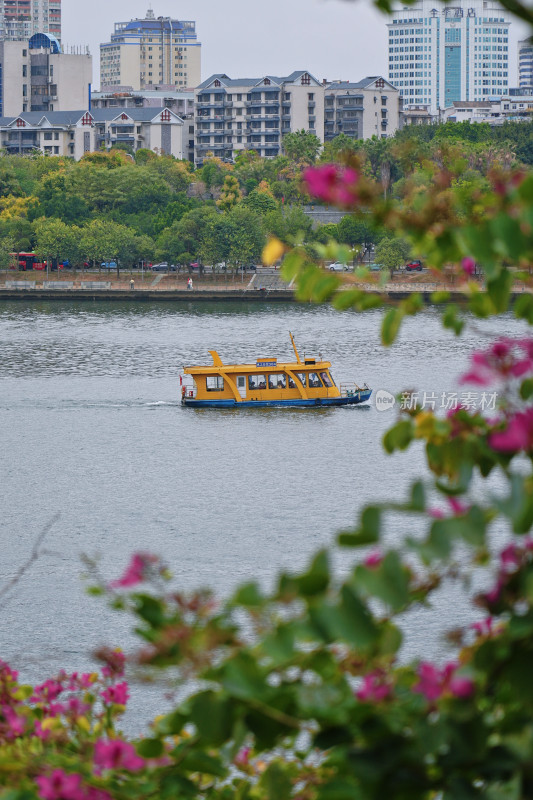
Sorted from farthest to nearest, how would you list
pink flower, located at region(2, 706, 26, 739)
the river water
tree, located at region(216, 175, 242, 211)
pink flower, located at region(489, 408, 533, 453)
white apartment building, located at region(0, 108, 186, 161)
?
1. white apartment building, located at region(0, 108, 186, 161)
2. tree, located at region(216, 175, 242, 211)
3. the river water
4. pink flower, located at region(2, 706, 26, 739)
5. pink flower, located at region(489, 408, 533, 453)

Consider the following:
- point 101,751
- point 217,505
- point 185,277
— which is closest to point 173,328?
point 185,277

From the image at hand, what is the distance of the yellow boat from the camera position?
3447 cm

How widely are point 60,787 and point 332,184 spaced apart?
4.73 ft

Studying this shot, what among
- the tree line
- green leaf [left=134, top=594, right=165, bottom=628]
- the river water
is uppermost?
the tree line

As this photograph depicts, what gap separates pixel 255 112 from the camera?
355ft

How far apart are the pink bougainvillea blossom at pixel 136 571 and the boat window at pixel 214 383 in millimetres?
31957

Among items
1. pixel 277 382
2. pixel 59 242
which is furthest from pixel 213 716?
pixel 59 242

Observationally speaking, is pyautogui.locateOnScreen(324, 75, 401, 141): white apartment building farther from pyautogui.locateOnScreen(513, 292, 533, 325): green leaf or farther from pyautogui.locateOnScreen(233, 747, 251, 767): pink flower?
pyautogui.locateOnScreen(513, 292, 533, 325): green leaf

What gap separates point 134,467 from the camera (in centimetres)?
2698

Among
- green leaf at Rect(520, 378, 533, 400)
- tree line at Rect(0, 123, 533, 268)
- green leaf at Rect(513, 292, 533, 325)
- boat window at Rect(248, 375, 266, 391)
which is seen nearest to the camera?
green leaf at Rect(520, 378, 533, 400)

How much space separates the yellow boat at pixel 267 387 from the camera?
3447 cm

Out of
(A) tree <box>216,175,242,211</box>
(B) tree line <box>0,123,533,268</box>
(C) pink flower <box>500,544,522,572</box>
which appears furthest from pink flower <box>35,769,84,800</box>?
(A) tree <box>216,175,242,211</box>

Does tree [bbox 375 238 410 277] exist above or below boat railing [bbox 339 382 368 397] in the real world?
above

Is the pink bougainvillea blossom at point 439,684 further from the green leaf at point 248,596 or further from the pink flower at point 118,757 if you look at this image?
the pink flower at point 118,757
